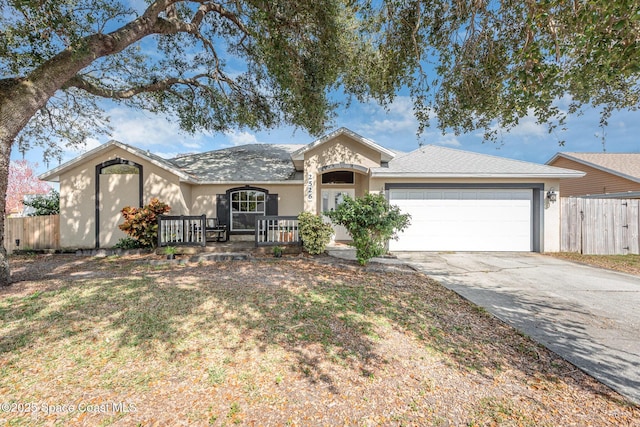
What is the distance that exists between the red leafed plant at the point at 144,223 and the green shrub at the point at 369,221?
675cm

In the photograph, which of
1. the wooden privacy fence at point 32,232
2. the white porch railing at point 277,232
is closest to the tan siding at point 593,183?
the white porch railing at point 277,232

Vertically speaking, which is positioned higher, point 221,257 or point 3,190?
point 3,190

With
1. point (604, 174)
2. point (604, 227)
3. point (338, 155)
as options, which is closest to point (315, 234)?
point (338, 155)

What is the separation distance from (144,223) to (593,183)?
2411 cm

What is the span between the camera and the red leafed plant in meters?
8.95

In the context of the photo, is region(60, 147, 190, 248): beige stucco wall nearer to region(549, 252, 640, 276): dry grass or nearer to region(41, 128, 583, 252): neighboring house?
region(41, 128, 583, 252): neighboring house

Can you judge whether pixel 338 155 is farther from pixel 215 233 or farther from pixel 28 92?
pixel 28 92

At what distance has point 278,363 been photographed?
2.83 m

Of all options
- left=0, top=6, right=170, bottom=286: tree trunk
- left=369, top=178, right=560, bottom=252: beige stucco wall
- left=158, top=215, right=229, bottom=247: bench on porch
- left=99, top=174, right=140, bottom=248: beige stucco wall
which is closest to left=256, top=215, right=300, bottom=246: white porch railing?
left=158, top=215, right=229, bottom=247: bench on porch

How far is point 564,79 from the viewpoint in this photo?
425 centimetres

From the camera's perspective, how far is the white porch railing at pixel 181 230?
8.73m

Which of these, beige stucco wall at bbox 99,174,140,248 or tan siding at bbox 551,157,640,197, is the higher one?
tan siding at bbox 551,157,640,197

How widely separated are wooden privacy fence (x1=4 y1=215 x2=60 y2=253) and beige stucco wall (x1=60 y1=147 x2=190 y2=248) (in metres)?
0.31

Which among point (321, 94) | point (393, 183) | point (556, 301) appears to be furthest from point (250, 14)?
point (556, 301)
